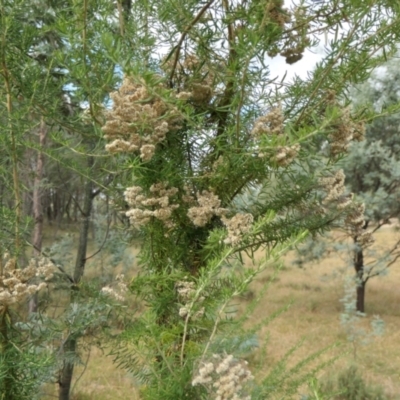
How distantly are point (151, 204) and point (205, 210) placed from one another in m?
0.11

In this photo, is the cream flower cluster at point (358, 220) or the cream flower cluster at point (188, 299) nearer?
the cream flower cluster at point (188, 299)

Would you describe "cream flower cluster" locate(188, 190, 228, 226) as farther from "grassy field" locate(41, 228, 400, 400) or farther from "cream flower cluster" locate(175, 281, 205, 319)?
"grassy field" locate(41, 228, 400, 400)

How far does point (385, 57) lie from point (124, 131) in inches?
21.5

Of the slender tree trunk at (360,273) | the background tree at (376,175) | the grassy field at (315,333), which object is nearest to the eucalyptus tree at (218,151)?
the grassy field at (315,333)

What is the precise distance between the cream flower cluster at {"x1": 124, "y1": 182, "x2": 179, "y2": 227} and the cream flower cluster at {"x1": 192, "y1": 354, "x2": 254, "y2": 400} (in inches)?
11.2

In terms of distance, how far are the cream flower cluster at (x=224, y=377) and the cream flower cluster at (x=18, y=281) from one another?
400mm

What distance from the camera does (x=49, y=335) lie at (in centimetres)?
117

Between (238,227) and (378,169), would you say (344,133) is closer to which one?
(238,227)

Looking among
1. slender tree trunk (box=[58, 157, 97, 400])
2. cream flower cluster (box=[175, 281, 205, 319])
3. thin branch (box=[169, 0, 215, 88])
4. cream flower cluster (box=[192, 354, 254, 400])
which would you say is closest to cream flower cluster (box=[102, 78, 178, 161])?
thin branch (box=[169, 0, 215, 88])

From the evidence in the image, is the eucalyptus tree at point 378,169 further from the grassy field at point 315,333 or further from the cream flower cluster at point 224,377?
the cream flower cluster at point 224,377

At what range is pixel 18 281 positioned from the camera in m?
1.00

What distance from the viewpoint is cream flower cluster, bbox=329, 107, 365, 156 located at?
35.4 inches

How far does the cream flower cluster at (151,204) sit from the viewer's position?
0.92 m

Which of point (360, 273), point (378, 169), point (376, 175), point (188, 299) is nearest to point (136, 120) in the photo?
point (188, 299)
